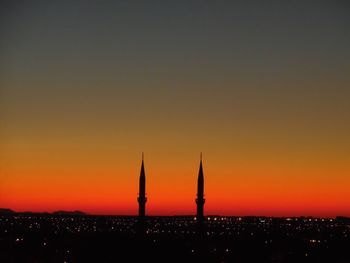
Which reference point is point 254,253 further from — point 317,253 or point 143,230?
point 143,230

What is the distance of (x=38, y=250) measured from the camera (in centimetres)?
11794

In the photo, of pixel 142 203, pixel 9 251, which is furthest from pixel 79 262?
pixel 142 203

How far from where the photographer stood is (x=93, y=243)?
474 ft

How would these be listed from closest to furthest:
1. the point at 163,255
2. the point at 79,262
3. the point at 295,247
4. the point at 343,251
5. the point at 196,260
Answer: the point at 79,262
the point at 196,260
the point at 163,255
the point at 343,251
the point at 295,247

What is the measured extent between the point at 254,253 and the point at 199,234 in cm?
991

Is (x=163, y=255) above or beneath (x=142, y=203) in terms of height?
beneath

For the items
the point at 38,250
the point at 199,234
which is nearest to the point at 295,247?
the point at 199,234

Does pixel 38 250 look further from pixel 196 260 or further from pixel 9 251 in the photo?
pixel 196 260

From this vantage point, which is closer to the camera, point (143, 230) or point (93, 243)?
point (143, 230)

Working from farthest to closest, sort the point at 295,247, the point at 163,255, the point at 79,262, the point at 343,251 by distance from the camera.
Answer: the point at 295,247 → the point at 343,251 → the point at 163,255 → the point at 79,262

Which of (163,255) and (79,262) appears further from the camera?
(163,255)

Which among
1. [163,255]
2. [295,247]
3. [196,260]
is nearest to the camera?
[196,260]

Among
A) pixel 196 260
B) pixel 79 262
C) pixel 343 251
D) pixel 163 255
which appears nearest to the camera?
pixel 79 262

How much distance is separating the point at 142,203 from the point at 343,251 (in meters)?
34.4
